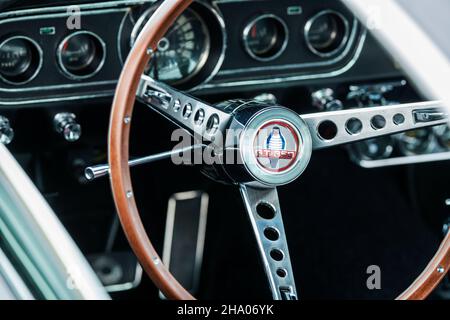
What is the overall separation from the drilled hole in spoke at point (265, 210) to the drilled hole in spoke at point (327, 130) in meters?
0.18

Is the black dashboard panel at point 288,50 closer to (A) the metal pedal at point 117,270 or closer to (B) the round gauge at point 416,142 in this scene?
(B) the round gauge at point 416,142

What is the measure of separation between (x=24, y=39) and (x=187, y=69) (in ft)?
1.44

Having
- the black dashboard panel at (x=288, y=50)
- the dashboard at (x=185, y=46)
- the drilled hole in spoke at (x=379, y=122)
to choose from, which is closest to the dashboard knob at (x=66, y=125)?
the dashboard at (x=185, y=46)

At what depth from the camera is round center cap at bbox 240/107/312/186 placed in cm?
155

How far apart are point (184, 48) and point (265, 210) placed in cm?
70

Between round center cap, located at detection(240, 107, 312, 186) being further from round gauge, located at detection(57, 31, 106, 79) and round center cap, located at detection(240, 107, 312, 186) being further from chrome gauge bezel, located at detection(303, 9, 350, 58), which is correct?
chrome gauge bezel, located at detection(303, 9, 350, 58)

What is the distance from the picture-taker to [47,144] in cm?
218

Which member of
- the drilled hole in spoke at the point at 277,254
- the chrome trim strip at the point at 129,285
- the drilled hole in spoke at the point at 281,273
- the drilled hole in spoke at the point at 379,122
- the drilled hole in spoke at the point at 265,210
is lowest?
the chrome trim strip at the point at 129,285

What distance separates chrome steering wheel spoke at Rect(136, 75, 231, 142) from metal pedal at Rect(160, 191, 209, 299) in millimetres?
1017

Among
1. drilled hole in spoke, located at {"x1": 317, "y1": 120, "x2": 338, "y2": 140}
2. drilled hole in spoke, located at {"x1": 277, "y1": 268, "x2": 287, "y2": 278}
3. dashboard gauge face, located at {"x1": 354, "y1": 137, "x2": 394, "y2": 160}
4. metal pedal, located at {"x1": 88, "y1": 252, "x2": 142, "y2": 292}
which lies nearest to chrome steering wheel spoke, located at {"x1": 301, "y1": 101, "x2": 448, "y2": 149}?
drilled hole in spoke, located at {"x1": 317, "y1": 120, "x2": 338, "y2": 140}

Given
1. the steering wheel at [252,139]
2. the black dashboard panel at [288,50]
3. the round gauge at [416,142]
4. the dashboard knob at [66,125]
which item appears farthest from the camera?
the round gauge at [416,142]

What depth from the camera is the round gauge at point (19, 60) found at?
1992 millimetres

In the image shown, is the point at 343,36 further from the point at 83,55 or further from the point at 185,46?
the point at 83,55
